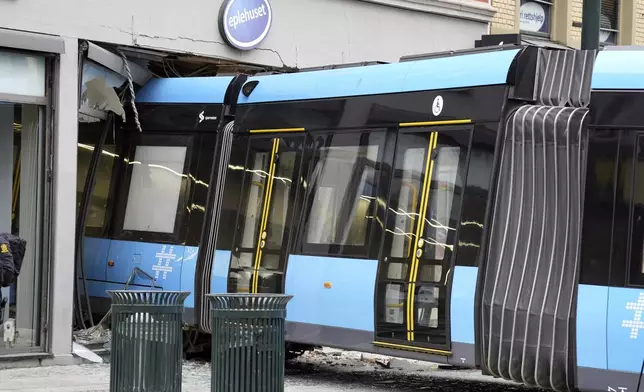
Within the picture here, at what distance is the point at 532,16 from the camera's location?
21281 millimetres

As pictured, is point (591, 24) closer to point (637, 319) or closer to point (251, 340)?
point (637, 319)

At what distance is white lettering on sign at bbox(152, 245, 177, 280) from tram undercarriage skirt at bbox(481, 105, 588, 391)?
182 inches

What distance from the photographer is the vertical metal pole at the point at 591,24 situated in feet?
40.4

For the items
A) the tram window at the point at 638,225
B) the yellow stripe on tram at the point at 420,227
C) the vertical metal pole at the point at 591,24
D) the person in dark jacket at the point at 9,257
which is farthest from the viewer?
the vertical metal pole at the point at 591,24

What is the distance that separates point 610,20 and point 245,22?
8.93 m

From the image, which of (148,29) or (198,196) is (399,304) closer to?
(198,196)

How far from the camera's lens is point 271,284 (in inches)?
500

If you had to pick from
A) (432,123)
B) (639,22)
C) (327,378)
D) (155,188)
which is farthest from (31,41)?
(639,22)

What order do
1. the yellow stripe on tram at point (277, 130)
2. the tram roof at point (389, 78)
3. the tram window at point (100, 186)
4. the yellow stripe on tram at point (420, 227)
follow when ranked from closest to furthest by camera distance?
the tram roof at point (389, 78) → the yellow stripe on tram at point (420, 227) → the yellow stripe on tram at point (277, 130) → the tram window at point (100, 186)

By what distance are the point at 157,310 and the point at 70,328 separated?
4217 mm

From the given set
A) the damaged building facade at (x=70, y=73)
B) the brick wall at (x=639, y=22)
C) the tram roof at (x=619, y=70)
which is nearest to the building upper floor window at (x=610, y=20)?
the brick wall at (x=639, y=22)

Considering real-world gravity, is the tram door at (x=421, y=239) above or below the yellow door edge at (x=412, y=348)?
above

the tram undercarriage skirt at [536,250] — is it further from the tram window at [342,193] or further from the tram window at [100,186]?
the tram window at [100,186]

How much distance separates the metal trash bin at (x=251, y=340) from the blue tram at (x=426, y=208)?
98.6 inches
